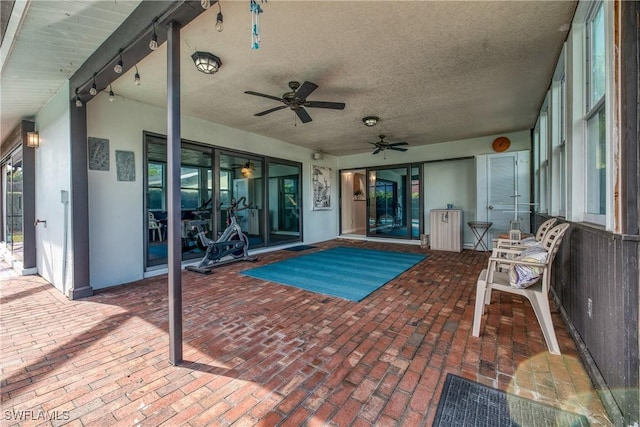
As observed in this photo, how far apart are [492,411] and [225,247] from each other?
442 cm

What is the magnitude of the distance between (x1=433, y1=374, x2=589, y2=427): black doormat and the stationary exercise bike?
3889mm

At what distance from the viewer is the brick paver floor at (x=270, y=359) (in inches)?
59.3

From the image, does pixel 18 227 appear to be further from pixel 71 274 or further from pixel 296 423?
pixel 296 423

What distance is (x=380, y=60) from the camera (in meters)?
2.97

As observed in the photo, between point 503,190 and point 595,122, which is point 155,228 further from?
point 503,190

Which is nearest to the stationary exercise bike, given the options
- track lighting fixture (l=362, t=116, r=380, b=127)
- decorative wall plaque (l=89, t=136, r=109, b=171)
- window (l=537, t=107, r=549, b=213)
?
decorative wall plaque (l=89, t=136, r=109, b=171)

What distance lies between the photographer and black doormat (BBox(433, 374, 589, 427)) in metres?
1.40

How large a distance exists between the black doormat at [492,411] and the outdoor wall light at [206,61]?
11.7ft

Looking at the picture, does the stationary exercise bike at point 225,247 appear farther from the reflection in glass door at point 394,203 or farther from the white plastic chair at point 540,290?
the reflection in glass door at point 394,203

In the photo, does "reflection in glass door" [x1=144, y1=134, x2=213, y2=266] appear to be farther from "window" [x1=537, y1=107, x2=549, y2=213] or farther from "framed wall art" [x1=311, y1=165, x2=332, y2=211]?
"window" [x1=537, y1=107, x2=549, y2=213]

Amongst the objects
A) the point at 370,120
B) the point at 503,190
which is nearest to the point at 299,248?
the point at 370,120

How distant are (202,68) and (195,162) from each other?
2734mm

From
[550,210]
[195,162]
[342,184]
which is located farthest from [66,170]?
[342,184]

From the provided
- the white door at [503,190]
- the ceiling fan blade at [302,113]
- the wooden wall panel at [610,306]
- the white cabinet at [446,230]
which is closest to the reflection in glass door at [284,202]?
the ceiling fan blade at [302,113]
